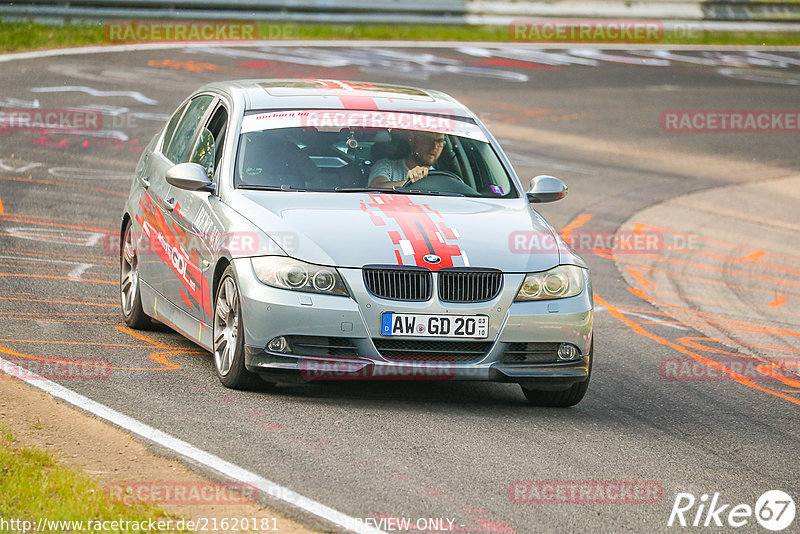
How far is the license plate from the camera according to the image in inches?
297

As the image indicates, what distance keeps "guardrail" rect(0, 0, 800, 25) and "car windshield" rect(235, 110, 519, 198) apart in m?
19.0

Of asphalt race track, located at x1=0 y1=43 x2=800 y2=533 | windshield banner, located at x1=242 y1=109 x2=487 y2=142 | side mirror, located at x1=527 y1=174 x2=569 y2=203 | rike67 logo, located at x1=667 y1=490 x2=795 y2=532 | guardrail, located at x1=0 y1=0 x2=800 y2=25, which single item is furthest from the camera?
guardrail, located at x1=0 y1=0 x2=800 y2=25

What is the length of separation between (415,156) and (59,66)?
53.8 feet

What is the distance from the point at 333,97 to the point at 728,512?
4.29 meters

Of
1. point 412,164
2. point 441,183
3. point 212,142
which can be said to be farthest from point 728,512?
point 212,142

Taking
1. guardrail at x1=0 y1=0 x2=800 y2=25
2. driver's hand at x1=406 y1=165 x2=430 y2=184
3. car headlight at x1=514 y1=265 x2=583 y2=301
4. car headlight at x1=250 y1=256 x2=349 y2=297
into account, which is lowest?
guardrail at x1=0 y1=0 x2=800 y2=25

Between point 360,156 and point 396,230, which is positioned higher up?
point 360,156

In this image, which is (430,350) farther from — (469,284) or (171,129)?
(171,129)

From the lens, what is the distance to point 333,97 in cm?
929

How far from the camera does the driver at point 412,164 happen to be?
8703 mm

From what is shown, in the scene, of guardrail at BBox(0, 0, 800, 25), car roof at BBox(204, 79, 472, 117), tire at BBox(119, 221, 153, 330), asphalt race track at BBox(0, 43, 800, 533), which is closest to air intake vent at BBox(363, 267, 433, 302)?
asphalt race track at BBox(0, 43, 800, 533)

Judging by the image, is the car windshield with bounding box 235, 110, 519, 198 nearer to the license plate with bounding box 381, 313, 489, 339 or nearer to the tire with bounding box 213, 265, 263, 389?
the tire with bounding box 213, 265, 263, 389

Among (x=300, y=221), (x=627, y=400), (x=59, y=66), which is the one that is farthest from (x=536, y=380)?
(x=59, y=66)

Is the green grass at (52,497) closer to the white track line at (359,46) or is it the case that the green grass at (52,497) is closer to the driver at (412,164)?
the driver at (412,164)
